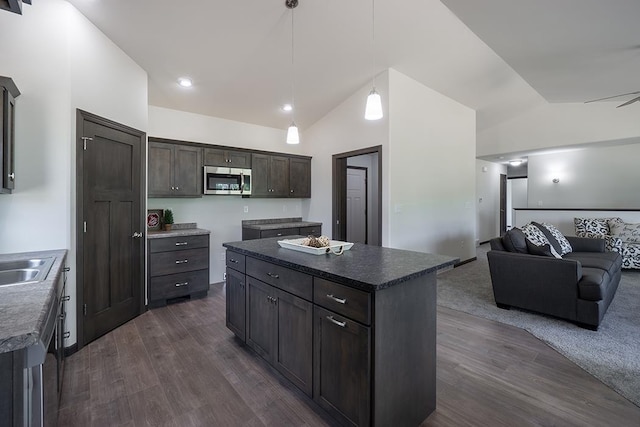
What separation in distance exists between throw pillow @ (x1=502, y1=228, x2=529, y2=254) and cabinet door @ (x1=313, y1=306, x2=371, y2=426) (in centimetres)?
288

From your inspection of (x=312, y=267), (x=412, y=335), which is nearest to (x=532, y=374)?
(x=412, y=335)

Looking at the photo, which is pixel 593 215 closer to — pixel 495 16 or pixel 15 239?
pixel 495 16

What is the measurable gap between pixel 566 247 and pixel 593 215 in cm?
290

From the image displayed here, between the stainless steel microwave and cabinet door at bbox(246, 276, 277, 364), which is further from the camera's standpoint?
the stainless steel microwave

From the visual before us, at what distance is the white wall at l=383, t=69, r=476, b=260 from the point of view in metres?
4.32

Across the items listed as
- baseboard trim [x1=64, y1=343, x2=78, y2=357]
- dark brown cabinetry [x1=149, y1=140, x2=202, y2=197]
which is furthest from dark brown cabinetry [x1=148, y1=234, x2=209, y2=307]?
baseboard trim [x1=64, y1=343, x2=78, y2=357]

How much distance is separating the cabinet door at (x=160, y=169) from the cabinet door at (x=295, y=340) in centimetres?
271

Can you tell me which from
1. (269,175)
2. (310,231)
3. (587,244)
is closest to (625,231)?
(587,244)

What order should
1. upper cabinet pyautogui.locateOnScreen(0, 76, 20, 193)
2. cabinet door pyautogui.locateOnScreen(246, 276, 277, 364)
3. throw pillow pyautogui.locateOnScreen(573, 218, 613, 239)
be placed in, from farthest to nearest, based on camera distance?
1. throw pillow pyautogui.locateOnScreen(573, 218, 613, 239)
2. cabinet door pyautogui.locateOnScreen(246, 276, 277, 364)
3. upper cabinet pyautogui.locateOnScreen(0, 76, 20, 193)

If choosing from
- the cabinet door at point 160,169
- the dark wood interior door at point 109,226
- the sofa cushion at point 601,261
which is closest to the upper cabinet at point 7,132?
the dark wood interior door at point 109,226

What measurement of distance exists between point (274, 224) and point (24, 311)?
4188 mm

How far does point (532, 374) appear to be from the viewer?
2230 mm

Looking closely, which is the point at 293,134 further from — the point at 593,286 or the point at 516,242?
the point at 593,286

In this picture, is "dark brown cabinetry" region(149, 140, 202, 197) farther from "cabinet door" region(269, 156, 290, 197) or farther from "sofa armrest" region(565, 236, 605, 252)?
"sofa armrest" region(565, 236, 605, 252)
